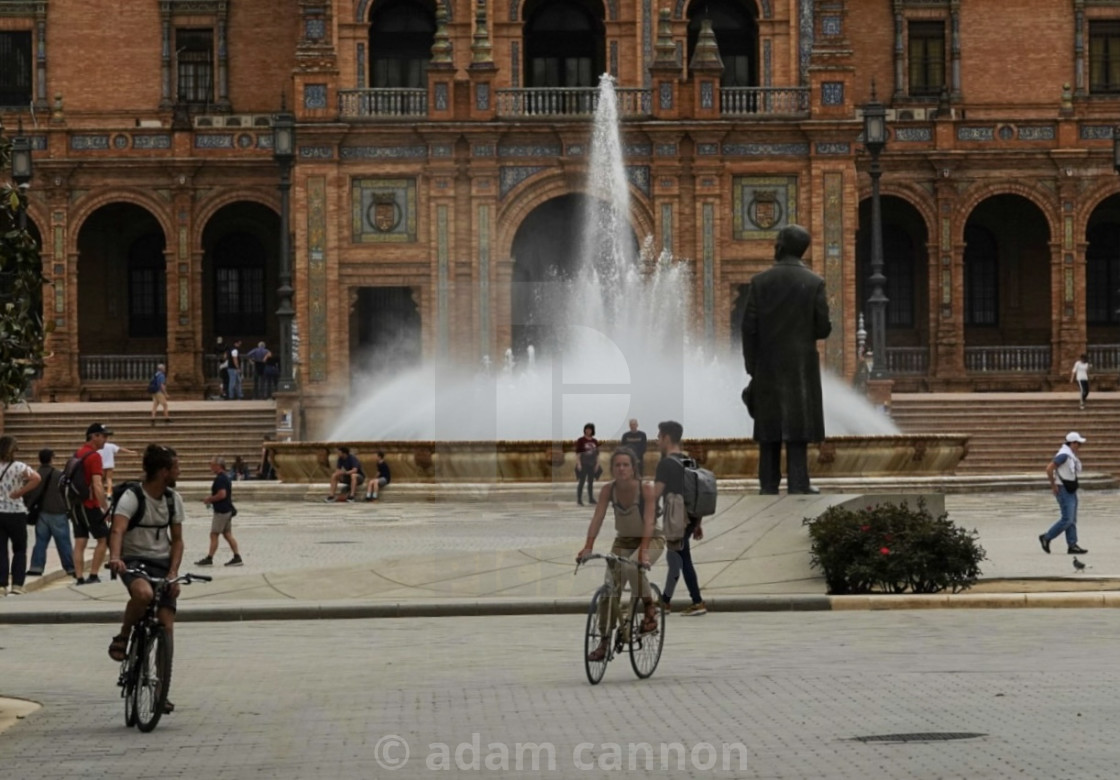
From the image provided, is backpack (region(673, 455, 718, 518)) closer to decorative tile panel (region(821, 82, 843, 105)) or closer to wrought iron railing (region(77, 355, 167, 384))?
A: decorative tile panel (region(821, 82, 843, 105))

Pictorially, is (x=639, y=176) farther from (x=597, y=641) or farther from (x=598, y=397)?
(x=597, y=641)

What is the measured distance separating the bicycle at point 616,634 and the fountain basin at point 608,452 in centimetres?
2029

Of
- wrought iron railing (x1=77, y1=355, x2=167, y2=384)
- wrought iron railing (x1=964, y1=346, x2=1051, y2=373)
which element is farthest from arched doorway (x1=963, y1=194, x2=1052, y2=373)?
wrought iron railing (x1=77, y1=355, x2=167, y2=384)

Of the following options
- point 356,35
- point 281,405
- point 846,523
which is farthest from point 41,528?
point 356,35

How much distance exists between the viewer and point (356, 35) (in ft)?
166

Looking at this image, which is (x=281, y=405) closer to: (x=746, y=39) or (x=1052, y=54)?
(x=746, y=39)

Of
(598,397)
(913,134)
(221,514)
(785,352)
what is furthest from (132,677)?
(913,134)

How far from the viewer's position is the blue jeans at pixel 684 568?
60.4 ft

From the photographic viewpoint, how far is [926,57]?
5759cm

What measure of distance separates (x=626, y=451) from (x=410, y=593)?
631 cm

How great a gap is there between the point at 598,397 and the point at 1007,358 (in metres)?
15.6

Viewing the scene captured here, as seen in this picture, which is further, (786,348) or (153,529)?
(786,348)

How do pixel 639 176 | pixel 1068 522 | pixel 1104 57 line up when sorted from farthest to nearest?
pixel 1104 57 → pixel 639 176 → pixel 1068 522

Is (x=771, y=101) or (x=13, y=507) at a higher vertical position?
(x=771, y=101)
